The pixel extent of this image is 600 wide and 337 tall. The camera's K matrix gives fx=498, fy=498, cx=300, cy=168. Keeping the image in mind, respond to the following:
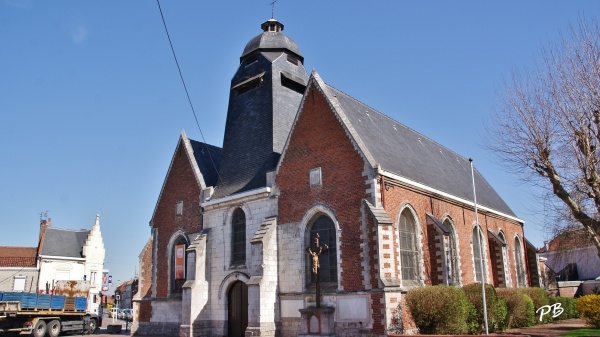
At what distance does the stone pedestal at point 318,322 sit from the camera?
56.6ft

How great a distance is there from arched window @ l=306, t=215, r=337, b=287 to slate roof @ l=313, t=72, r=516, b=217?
3152 mm

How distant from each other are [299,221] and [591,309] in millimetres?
11406

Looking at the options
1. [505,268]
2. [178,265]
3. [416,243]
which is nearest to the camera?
[416,243]

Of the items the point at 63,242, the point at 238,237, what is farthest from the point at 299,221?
the point at 63,242

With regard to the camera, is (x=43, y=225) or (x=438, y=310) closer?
(x=438, y=310)

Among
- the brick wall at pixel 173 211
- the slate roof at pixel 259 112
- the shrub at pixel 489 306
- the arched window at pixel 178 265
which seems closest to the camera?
the shrub at pixel 489 306

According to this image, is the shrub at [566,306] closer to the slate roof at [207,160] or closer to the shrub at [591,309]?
the shrub at [591,309]

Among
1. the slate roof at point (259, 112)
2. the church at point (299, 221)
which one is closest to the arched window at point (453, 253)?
the church at point (299, 221)

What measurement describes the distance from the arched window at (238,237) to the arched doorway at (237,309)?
40.4 inches

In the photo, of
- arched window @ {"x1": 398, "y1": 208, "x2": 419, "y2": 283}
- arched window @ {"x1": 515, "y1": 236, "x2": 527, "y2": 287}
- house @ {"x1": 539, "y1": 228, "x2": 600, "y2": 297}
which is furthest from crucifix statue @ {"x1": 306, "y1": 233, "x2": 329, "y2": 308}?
arched window @ {"x1": 515, "y1": 236, "x2": 527, "y2": 287}

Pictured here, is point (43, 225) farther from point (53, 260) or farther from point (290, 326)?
point (290, 326)

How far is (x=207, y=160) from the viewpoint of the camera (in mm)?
26812

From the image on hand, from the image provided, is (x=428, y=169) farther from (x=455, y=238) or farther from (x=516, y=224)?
(x=516, y=224)

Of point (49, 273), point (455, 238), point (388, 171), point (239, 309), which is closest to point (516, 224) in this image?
point (455, 238)
